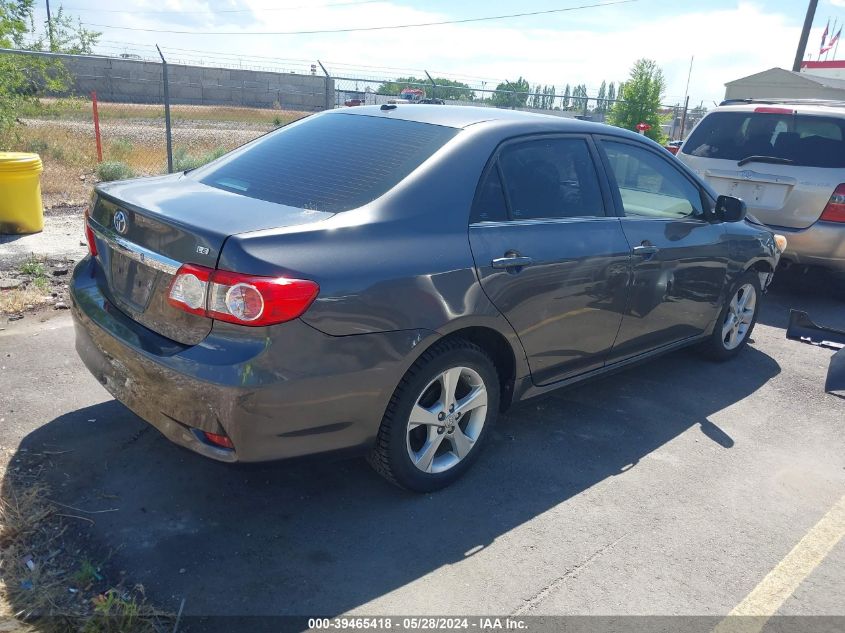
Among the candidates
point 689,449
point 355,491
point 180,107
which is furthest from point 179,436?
point 180,107

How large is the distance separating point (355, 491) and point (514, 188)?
1.68 meters

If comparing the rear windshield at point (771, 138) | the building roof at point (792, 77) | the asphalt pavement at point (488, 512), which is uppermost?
the building roof at point (792, 77)

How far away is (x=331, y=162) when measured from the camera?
3463 millimetres

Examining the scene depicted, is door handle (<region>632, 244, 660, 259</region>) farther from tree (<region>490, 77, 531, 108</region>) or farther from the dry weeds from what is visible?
tree (<region>490, 77, 531, 108</region>)

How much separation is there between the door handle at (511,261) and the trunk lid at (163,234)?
85 cm

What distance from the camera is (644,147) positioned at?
4.47 metres

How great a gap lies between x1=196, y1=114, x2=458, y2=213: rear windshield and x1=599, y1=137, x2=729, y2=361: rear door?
1.29m

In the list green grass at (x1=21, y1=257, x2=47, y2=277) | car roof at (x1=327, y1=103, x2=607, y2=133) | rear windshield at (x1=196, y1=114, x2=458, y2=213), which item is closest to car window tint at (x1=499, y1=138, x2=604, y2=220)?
car roof at (x1=327, y1=103, x2=607, y2=133)

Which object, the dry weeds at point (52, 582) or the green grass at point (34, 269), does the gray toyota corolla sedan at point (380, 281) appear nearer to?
the dry weeds at point (52, 582)

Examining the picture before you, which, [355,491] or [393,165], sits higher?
[393,165]

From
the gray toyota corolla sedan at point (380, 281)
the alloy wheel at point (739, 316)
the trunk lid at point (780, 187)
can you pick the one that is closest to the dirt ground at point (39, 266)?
the gray toyota corolla sedan at point (380, 281)

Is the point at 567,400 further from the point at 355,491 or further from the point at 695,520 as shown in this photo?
the point at 355,491

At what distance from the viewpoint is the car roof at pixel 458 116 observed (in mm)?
3668

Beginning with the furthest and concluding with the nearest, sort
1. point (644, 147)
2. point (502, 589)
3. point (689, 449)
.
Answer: point (644, 147) → point (689, 449) → point (502, 589)
